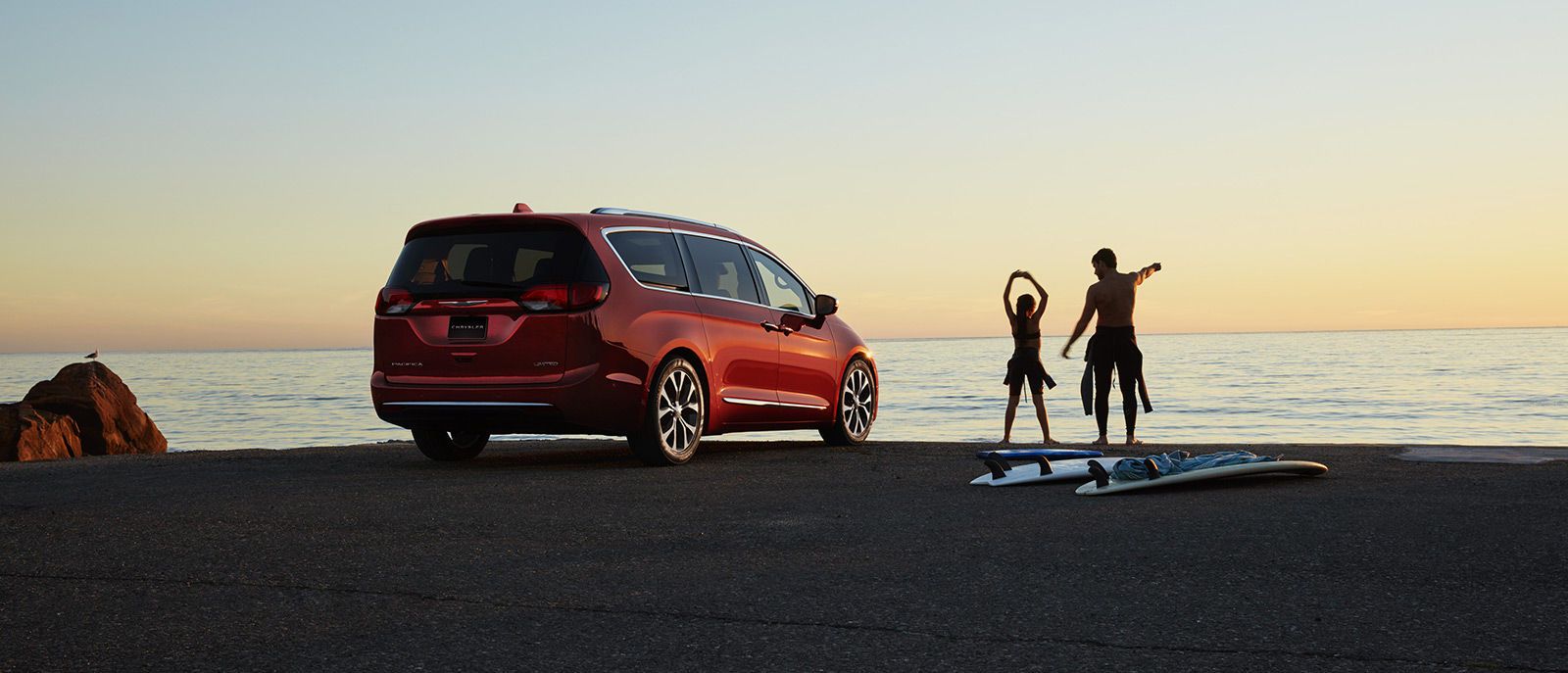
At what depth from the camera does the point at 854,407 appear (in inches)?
480

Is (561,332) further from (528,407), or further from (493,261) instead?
(493,261)

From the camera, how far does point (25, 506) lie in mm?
7371

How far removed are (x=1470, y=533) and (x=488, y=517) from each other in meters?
4.36

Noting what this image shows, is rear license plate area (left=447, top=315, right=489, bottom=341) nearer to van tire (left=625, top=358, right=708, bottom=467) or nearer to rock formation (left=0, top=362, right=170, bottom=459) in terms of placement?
van tire (left=625, top=358, right=708, bottom=467)

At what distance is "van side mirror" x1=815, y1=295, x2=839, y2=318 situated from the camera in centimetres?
1143

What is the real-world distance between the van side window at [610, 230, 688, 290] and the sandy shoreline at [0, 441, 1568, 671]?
1707 millimetres

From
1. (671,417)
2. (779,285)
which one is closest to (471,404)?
(671,417)

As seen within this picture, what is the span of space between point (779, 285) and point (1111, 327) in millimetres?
3065

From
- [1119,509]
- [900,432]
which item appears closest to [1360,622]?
[1119,509]

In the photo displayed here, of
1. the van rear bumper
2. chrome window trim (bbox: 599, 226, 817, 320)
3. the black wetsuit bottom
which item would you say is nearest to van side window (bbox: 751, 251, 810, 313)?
chrome window trim (bbox: 599, 226, 817, 320)

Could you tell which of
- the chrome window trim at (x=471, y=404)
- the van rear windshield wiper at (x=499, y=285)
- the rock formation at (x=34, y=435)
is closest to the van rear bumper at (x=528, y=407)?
the chrome window trim at (x=471, y=404)

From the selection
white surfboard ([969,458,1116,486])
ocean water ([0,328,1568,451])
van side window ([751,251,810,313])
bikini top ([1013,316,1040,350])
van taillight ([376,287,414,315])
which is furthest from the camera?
ocean water ([0,328,1568,451])

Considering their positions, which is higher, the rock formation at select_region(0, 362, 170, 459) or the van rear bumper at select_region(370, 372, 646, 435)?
the van rear bumper at select_region(370, 372, 646, 435)

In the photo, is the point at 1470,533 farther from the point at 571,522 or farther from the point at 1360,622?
the point at 571,522
